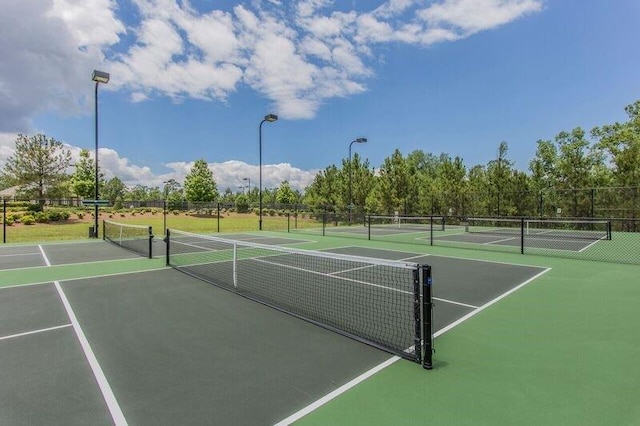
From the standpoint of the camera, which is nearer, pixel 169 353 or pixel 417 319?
pixel 417 319

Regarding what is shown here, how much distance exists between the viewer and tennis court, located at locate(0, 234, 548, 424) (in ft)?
10.4

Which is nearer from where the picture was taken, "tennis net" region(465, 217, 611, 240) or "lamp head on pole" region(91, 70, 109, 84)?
"lamp head on pole" region(91, 70, 109, 84)

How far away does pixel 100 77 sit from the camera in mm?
17031

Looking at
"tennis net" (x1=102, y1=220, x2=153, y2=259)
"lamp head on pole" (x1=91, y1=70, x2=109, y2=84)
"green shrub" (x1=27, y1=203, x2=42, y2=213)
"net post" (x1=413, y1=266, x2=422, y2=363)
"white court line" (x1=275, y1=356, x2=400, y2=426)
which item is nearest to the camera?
"white court line" (x1=275, y1=356, x2=400, y2=426)

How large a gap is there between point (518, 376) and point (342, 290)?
13.5 feet

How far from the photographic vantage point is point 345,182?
42.0 m

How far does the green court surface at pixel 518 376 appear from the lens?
3.00 meters

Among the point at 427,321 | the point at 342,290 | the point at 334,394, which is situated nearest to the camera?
the point at 334,394

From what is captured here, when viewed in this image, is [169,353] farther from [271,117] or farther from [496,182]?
[496,182]

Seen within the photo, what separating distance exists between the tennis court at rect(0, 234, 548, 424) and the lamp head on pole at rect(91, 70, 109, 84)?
40.4 ft

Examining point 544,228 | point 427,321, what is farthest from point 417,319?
point 544,228

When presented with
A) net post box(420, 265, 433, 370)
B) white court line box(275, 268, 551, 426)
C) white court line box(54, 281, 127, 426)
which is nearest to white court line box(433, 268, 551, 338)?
white court line box(275, 268, 551, 426)

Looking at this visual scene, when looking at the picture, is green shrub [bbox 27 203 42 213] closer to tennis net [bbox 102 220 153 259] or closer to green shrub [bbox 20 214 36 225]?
green shrub [bbox 20 214 36 225]

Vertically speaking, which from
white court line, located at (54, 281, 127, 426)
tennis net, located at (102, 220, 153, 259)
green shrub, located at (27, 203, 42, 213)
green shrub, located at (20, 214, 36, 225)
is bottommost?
white court line, located at (54, 281, 127, 426)
